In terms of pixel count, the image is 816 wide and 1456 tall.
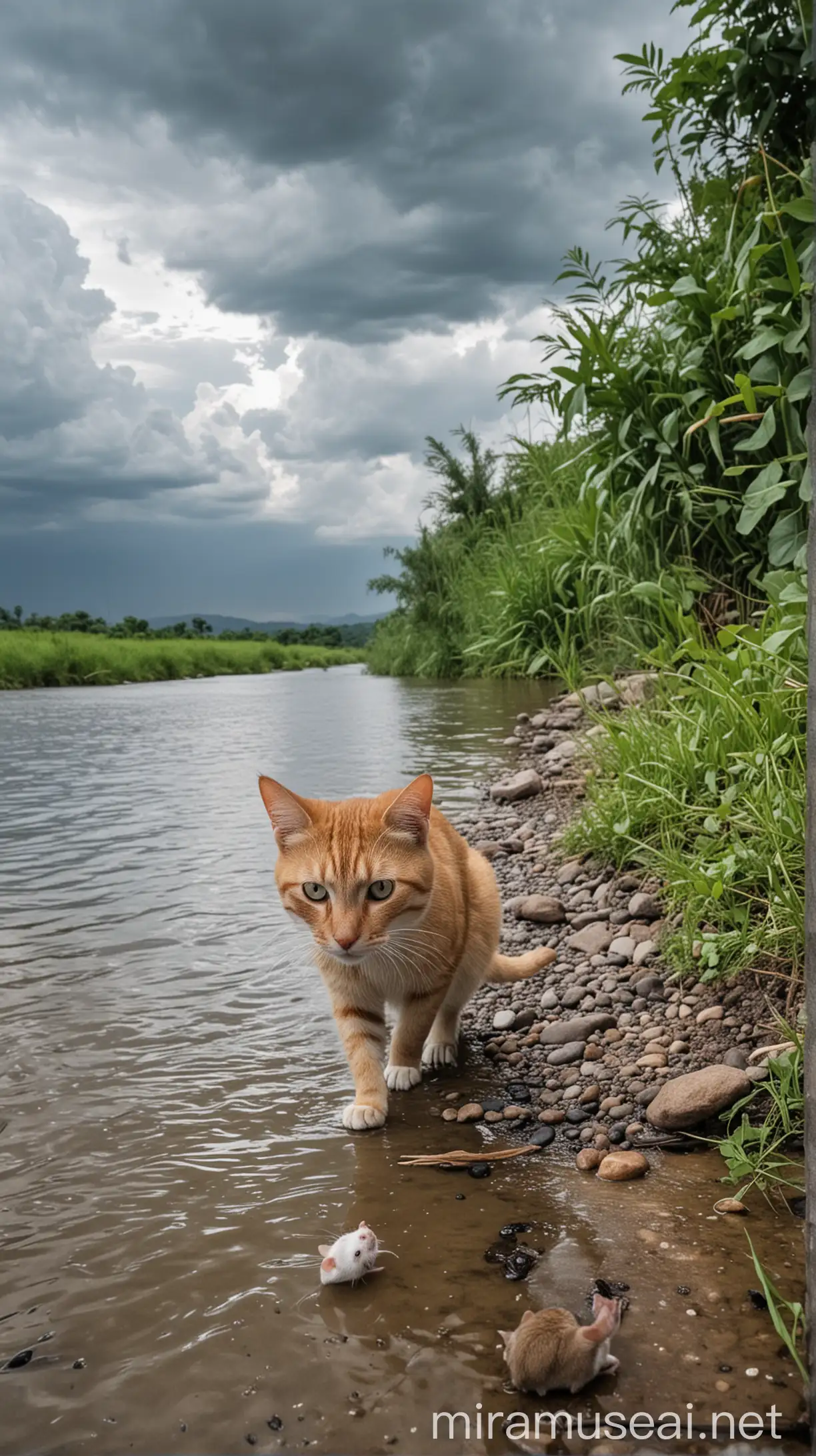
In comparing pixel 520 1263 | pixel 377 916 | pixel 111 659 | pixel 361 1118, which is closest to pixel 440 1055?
pixel 361 1118

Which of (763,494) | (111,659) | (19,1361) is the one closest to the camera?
(19,1361)

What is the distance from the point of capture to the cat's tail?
319cm

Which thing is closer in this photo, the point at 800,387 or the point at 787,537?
the point at 800,387

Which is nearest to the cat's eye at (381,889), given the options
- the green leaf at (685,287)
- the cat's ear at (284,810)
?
the cat's ear at (284,810)

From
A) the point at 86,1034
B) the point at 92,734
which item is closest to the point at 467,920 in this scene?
the point at 86,1034

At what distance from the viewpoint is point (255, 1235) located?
2.06 metres

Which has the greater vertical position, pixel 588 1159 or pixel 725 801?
pixel 725 801

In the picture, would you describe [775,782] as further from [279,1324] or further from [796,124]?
[796,124]

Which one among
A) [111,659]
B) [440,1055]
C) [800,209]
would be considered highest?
[800,209]

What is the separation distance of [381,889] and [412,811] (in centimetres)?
22

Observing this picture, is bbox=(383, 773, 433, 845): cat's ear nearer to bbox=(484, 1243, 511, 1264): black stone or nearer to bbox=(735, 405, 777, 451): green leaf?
bbox=(484, 1243, 511, 1264): black stone

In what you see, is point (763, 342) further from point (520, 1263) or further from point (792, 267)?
point (520, 1263)

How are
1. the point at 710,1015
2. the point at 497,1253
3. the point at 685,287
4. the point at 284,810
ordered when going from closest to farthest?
the point at 497,1253, the point at 284,810, the point at 710,1015, the point at 685,287

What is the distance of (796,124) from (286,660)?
25.6m
